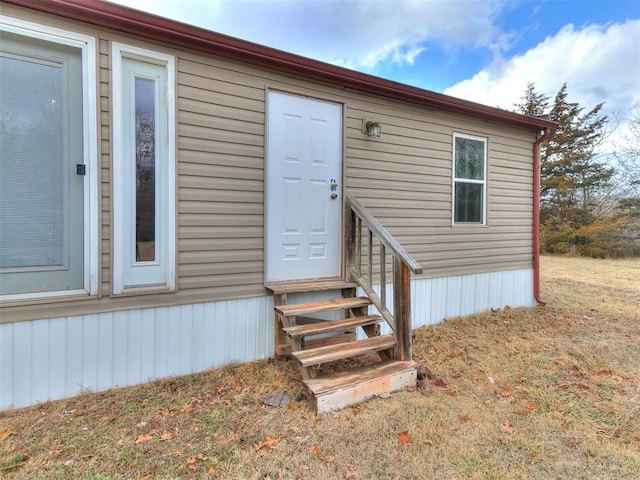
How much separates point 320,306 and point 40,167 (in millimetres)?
2466

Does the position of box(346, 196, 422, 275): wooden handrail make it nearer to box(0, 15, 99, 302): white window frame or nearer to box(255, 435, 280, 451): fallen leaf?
box(255, 435, 280, 451): fallen leaf

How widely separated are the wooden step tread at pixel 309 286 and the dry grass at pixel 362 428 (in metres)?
0.71

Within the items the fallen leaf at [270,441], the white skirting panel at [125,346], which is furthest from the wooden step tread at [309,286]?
the fallen leaf at [270,441]

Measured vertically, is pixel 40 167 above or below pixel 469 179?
below

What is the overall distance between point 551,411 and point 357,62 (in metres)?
10.1

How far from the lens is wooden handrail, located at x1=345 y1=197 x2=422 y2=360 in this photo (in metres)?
2.92

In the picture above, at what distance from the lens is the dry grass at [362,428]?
1.88 m

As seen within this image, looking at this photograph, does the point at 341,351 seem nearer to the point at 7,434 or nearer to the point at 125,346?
the point at 125,346

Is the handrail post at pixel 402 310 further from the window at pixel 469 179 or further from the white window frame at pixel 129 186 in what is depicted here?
the window at pixel 469 179

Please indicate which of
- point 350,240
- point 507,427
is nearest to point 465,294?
point 350,240

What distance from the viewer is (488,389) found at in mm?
2797

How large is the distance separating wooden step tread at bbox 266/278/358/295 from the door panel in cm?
160

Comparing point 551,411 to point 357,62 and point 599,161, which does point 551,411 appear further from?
point 599,161

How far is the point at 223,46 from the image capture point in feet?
9.71
